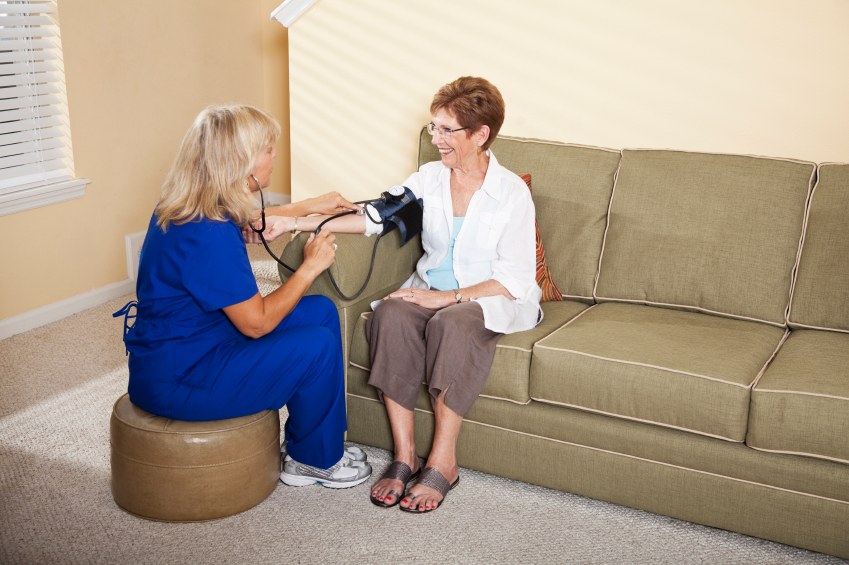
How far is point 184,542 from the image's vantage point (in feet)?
6.17

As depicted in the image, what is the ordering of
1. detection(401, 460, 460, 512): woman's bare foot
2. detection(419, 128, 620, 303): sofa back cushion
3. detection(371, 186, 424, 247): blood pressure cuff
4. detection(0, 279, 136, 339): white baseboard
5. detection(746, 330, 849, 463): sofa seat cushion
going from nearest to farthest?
detection(746, 330, 849, 463): sofa seat cushion
detection(401, 460, 460, 512): woman's bare foot
detection(371, 186, 424, 247): blood pressure cuff
detection(419, 128, 620, 303): sofa back cushion
detection(0, 279, 136, 339): white baseboard

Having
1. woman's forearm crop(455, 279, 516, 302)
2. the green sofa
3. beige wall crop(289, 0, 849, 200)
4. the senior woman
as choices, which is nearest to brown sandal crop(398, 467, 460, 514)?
the senior woman

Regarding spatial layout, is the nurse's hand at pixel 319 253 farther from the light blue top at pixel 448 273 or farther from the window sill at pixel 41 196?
the window sill at pixel 41 196

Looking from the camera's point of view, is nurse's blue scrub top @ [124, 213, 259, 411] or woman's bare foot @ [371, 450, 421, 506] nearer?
nurse's blue scrub top @ [124, 213, 259, 411]

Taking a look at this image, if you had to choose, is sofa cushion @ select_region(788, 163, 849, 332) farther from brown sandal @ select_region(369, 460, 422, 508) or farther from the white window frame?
the white window frame

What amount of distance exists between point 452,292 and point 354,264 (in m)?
0.30

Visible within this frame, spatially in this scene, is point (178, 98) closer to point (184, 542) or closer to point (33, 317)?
point (33, 317)

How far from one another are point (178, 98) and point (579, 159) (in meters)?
2.24

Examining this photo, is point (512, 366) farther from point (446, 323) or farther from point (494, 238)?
point (494, 238)

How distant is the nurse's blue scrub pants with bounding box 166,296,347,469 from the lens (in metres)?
1.89

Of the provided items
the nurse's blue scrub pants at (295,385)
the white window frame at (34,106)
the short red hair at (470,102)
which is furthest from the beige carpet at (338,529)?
the white window frame at (34,106)

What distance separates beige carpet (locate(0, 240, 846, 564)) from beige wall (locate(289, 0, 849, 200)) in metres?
1.44

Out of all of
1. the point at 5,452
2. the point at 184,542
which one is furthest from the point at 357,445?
the point at 5,452

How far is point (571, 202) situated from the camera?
2549mm
